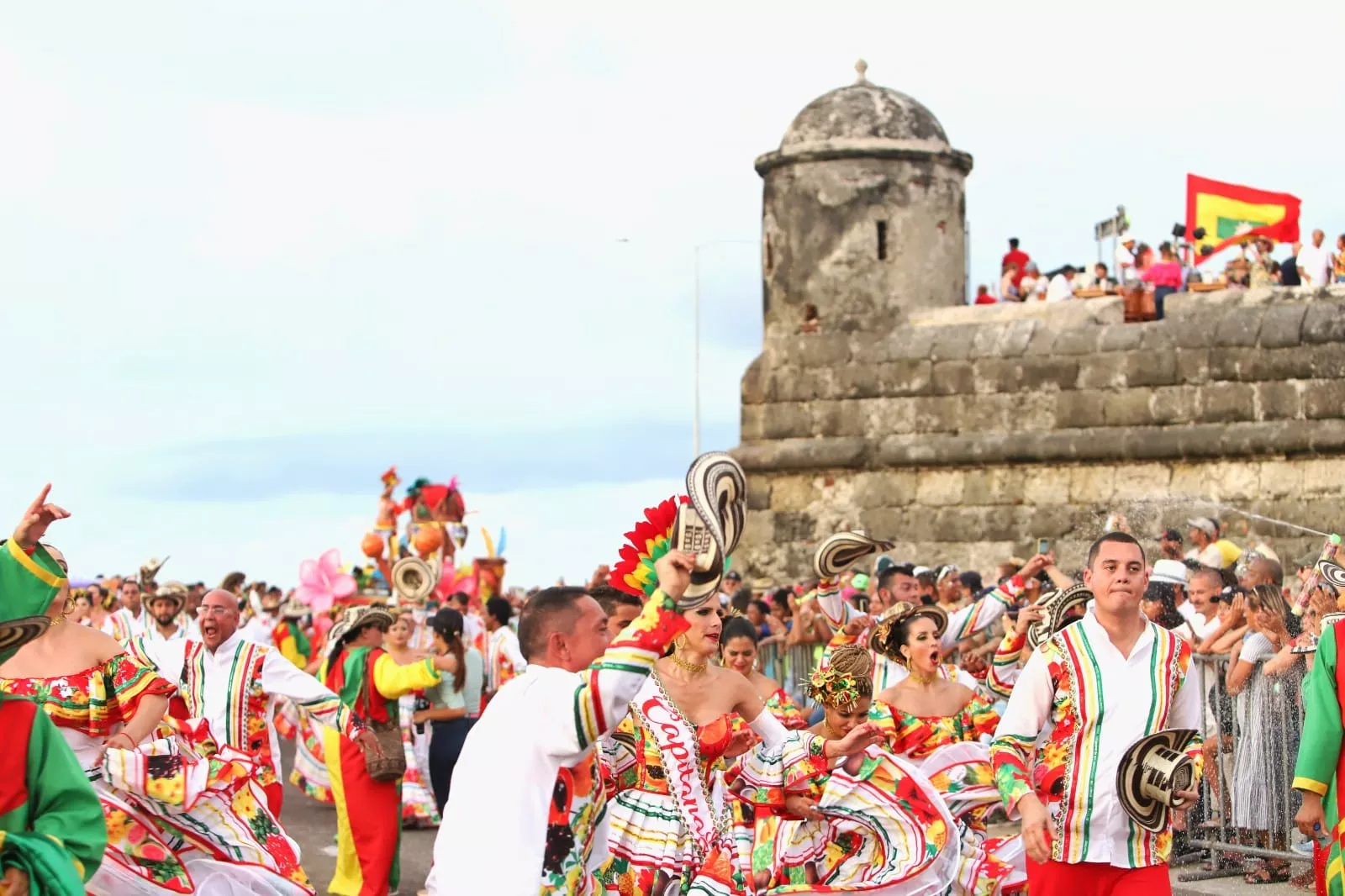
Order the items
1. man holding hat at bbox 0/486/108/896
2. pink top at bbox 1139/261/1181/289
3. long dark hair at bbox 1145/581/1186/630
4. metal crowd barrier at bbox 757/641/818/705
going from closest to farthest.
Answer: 1. man holding hat at bbox 0/486/108/896
2. long dark hair at bbox 1145/581/1186/630
3. metal crowd barrier at bbox 757/641/818/705
4. pink top at bbox 1139/261/1181/289

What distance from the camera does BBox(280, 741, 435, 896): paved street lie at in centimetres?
1301

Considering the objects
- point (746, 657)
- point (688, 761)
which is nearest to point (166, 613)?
point (746, 657)

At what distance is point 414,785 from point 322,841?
1382 millimetres

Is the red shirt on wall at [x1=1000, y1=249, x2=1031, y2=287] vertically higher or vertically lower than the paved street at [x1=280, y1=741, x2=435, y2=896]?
higher

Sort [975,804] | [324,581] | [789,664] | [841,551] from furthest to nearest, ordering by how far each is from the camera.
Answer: [324,581] → [789,664] → [841,551] → [975,804]

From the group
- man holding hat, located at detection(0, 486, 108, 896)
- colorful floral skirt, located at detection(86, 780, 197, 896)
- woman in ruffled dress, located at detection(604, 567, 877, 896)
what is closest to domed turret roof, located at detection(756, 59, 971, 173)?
woman in ruffled dress, located at detection(604, 567, 877, 896)

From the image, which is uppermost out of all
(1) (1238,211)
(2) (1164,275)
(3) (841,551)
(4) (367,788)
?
(1) (1238,211)

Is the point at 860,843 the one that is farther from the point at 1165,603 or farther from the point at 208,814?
the point at 1165,603

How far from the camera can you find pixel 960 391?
78.6ft

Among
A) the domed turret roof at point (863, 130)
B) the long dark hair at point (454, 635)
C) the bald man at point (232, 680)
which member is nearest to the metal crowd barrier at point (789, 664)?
the long dark hair at point (454, 635)

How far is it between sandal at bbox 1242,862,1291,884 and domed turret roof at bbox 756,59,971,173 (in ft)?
48.2

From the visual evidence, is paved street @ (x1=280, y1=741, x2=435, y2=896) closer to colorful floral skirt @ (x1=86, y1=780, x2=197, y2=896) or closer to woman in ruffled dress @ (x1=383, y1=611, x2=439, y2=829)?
woman in ruffled dress @ (x1=383, y1=611, x2=439, y2=829)

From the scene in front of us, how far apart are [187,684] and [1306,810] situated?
5.56 m

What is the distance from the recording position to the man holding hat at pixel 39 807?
15.7 feet
